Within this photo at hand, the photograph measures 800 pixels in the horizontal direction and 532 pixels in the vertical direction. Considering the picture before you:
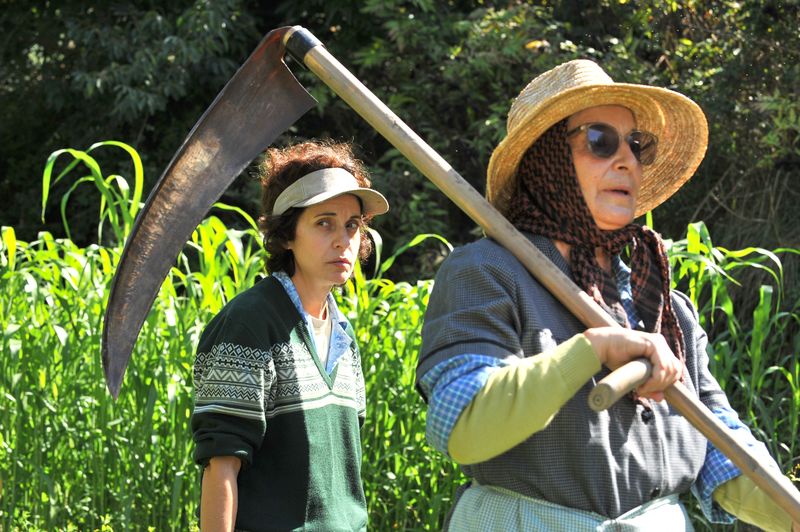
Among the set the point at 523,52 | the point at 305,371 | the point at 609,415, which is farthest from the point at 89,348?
the point at 523,52

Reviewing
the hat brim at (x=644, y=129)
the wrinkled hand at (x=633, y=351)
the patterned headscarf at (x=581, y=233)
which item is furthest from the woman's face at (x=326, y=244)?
the wrinkled hand at (x=633, y=351)

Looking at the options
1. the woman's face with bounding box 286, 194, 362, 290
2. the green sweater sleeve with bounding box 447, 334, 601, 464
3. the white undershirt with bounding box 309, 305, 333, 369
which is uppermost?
the woman's face with bounding box 286, 194, 362, 290

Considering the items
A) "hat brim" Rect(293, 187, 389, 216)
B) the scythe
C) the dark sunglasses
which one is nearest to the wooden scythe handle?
the scythe

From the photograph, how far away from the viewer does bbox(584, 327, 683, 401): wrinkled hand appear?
5.66 feet

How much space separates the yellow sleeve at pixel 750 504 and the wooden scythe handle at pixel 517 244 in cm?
17

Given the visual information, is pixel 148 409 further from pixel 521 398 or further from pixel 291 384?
pixel 521 398

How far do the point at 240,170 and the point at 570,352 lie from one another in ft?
2.69

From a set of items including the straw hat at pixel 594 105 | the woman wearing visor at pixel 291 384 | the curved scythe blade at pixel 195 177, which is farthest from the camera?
the woman wearing visor at pixel 291 384

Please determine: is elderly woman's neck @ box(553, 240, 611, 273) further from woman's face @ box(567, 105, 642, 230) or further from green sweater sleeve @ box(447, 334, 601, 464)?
green sweater sleeve @ box(447, 334, 601, 464)

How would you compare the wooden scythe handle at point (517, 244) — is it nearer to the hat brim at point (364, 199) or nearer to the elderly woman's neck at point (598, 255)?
the elderly woman's neck at point (598, 255)

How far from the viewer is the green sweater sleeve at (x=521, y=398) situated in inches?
66.7

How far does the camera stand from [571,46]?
6270 millimetres

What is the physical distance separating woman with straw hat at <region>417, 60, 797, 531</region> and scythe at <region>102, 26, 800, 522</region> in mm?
60

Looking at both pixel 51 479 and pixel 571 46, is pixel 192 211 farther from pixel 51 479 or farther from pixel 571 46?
pixel 571 46
